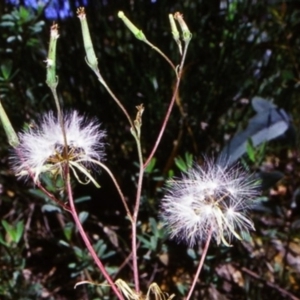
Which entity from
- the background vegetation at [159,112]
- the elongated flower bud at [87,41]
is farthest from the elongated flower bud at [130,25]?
the background vegetation at [159,112]

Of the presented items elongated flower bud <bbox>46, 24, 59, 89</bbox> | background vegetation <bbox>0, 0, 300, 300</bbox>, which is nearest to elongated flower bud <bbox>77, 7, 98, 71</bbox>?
elongated flower bud <bbox>46, 24, 59, 89</bbox>

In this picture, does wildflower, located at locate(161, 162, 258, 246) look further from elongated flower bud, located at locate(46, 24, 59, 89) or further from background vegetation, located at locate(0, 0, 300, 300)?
background vegetation, located at locate(0, 0, 300, 300)

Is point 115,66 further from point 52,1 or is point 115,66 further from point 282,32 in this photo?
point 282,32

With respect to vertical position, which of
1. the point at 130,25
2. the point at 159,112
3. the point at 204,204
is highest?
the point at 159,112

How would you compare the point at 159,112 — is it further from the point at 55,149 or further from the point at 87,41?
the point at 87,41

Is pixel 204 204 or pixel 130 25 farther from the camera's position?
pixel 204 204

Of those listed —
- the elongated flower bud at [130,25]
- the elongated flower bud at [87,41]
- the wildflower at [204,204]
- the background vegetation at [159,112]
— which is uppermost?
the background vegetation at [159,112]

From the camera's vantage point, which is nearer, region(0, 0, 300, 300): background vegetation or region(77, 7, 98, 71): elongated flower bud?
region(77, 7, 98, 71): elongated flower bud

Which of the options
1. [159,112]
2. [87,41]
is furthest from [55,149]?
[159,112]

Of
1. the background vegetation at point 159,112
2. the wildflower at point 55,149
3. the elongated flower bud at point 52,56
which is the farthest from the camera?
the background vegetation at point 159,112

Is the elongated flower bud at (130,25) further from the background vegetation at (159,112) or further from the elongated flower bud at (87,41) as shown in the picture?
the background vegetation at (159,112)
